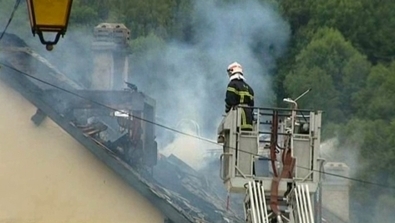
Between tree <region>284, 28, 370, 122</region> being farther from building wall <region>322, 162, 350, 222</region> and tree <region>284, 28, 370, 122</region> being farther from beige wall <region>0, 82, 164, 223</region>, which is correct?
beige wall <region>0, 82, 164, 223</region>

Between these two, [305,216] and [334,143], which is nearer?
[305,216]

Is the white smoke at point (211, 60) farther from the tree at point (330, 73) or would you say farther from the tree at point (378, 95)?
the tree at point (378, 95)

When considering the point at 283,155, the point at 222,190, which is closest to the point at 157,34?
Result: the point at 222,190

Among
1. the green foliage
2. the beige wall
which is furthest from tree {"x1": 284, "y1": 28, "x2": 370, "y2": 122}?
the beige wall

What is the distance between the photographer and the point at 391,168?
4816 centimetres

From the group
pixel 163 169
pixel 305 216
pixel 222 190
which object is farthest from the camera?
pixel 222 190

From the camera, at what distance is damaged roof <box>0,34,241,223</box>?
15.3 metres

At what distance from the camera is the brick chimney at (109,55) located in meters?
19.4

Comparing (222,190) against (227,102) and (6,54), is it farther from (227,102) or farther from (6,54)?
(227,102)

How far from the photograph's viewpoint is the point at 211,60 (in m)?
57.0

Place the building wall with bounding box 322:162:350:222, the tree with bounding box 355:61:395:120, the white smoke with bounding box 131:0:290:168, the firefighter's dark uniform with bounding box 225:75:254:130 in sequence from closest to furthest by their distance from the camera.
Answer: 1. the firefighter's dark uniform with bounding box 225:75:254:130
2. the building wall with bounding box 322:162:350:222
3. the white smoke with bounding box 131:0:290:168
4. the tree with bounding box 355:61:395:120

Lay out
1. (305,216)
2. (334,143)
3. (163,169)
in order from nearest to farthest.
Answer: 1. (305,216)
2. (163,169)
3. (334,143)

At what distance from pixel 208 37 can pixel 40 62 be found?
4319 cm

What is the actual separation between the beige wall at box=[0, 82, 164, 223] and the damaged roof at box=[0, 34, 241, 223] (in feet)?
0.55
